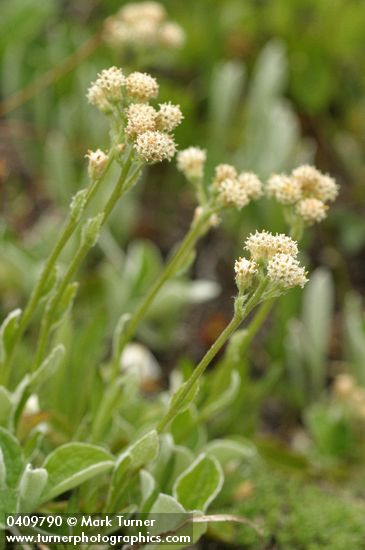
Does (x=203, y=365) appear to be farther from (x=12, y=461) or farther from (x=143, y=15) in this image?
(x=143, y=15)

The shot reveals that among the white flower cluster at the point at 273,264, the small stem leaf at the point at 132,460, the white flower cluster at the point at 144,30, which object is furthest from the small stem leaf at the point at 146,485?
the white flower cluster at the point at 144,30

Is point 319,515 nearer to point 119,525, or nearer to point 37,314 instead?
point 119,525

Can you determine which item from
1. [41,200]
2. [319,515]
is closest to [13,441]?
[319,515]

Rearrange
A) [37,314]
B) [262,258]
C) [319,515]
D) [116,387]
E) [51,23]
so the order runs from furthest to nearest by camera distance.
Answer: [51,23]
[37,314]
[319,515]
[116,387]
[262,258]

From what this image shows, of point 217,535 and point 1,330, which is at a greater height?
point 1,330

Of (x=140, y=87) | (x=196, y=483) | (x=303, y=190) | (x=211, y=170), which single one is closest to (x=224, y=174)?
(x=303, y=190)

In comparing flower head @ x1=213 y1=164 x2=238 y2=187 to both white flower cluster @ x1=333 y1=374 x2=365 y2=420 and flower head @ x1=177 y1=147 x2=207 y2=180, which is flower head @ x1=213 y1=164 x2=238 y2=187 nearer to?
flower head @ x1=177 y1=147 x2=207 y2=180

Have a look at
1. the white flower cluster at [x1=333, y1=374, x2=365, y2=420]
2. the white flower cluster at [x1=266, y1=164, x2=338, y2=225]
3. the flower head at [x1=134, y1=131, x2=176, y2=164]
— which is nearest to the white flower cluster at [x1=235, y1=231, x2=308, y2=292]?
the flower head at [x1=134, y1=131, x2=176, y2=164]
